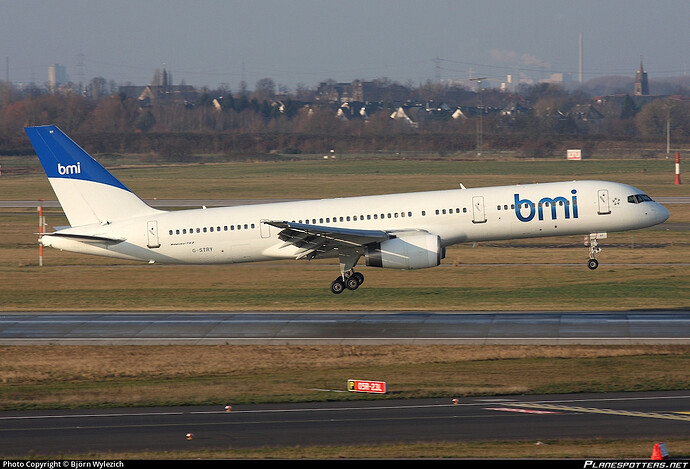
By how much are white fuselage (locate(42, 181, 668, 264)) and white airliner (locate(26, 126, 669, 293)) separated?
54 mm

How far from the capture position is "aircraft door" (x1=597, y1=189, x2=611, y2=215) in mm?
48312

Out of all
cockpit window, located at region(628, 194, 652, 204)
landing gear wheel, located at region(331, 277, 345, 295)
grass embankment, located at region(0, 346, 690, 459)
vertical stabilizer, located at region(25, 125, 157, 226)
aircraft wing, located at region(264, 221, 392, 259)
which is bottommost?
grass embankment, located at region(0, 346, 690, 459)

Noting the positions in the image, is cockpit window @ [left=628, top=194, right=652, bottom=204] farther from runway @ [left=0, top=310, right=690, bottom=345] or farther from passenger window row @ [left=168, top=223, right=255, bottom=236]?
passenger window row @ [left=168, top=223, right=255, bottom=236]

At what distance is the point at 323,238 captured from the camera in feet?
154

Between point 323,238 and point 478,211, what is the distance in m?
8.35

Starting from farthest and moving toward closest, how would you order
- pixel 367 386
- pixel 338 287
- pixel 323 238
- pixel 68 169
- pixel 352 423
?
pixel 338 287, pixel 68 169, pixel 323 238, pixel 367 386, pixel 352 423

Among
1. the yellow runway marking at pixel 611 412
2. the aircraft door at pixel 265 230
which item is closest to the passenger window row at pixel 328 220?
the aircraft door at pixel 265 230

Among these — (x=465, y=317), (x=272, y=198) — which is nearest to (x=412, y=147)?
(x=272, y=198)

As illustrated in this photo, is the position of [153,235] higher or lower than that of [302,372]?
higher

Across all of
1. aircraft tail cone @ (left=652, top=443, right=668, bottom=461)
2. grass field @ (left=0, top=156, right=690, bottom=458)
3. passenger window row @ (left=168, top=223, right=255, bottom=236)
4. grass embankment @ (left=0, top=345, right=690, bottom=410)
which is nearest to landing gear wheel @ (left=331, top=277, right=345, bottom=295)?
grass field @ (left=0, top=156, right=690, bottom=458)

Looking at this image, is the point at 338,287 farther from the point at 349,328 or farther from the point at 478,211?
the point at 478,211

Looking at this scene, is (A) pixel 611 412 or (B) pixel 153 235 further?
(B) pixel 153 235

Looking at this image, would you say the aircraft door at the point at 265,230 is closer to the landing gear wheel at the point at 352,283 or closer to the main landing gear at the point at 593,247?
the landing gear wheel at the point at 352,283

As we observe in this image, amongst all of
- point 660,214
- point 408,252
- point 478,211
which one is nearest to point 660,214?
point 660,214
